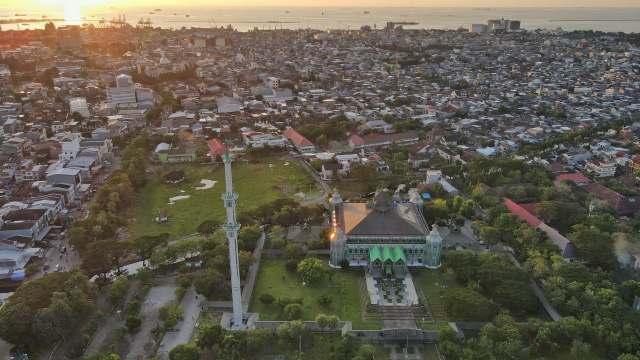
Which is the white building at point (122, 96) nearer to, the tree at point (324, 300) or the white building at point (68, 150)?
the white building at point (68, 150)

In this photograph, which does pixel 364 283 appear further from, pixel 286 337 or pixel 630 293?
pixel 630 293

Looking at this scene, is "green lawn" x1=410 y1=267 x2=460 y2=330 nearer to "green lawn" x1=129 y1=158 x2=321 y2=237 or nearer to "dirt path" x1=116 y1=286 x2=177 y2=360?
"dirt path" x1=116 y1=286 x2=177 y2=360

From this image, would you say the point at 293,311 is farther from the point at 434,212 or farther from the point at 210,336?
the point at 434,212

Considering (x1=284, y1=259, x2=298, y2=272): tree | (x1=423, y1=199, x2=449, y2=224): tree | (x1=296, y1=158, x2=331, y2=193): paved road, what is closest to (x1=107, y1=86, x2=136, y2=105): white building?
(x1=296, y1=158, x2=331, y2=193): paved road

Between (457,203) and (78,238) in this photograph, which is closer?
(78,238)

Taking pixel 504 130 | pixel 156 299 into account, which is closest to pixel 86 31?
pixel 504 130

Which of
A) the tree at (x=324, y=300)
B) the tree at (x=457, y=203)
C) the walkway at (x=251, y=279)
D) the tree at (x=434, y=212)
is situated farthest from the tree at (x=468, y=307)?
the tree at (x=457, y=203)

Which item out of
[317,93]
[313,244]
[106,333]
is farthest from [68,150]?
[317,93]
